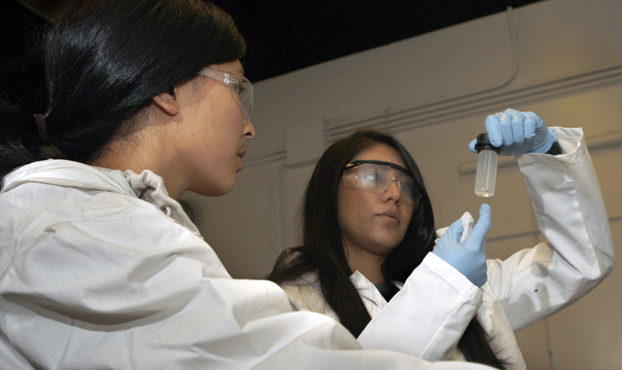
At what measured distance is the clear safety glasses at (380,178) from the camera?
6.31 ft

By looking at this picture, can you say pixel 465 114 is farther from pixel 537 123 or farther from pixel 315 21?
pixel 537 123

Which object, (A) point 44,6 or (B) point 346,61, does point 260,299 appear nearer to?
(A) point 44,6

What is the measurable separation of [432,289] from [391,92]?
2424mm

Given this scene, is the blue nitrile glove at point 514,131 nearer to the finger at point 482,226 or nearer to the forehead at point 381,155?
the finger at point 482,226

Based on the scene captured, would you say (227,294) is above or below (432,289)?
above

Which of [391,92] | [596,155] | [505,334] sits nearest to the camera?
[505,334]

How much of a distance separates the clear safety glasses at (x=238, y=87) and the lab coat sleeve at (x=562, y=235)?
933mm

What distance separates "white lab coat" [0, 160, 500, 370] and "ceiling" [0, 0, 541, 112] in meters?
2.60

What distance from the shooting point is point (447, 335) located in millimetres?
1115

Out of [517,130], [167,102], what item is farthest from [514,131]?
[167,102]

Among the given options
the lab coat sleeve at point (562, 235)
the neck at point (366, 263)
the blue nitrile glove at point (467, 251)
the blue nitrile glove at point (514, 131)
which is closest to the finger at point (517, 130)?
the blue nitrile glove at point (514, 131)

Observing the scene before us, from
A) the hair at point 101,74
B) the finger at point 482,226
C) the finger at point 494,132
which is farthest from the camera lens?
the finger at point 494,132

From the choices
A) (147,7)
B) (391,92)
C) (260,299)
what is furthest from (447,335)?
(391,92)

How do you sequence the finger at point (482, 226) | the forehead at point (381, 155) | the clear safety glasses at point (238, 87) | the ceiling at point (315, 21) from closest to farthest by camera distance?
the clear safety glasses at point (238, 87)
the finger at point (482, 226)
the forehead at point (381, 155)
the ceiling at point (315, 21)
